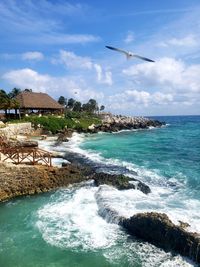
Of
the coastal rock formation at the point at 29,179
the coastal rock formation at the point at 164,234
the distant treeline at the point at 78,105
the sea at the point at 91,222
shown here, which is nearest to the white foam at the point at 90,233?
the sea at the point at 91,222

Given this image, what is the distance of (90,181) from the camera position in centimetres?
2867

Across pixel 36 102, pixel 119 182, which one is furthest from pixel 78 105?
pixel 119 182

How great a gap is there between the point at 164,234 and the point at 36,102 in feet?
207

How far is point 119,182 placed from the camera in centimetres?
2716

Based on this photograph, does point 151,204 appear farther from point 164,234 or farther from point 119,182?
point 164,234

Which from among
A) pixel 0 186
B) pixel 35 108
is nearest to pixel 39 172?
pixel 0 186

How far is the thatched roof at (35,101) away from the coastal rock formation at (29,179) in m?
46.3

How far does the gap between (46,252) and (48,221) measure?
12.3 ft

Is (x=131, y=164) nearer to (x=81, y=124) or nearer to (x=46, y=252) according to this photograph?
(x=46, y=252)

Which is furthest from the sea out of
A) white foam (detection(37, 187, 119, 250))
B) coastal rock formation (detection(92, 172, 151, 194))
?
coastal rock formation (detection(92, 172, 151, 194))

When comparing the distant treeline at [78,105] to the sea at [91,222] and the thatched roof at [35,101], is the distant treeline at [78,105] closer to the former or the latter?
the thatched roof at [35,101]

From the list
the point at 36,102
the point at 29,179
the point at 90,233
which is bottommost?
the point at 90,233

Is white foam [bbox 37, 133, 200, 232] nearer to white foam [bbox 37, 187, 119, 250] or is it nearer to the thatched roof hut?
white foam [bbox 37, 187, 119, 250]

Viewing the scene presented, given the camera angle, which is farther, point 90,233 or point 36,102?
point 36,102
